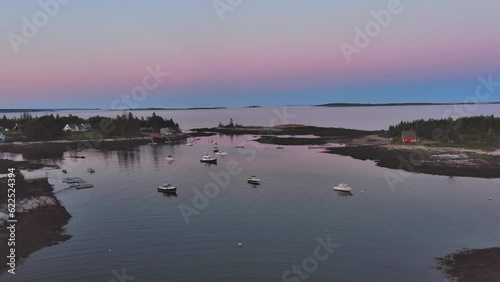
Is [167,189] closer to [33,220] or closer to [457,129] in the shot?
[33,220]

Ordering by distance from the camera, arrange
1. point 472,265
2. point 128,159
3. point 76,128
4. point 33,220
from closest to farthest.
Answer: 1. point 472,265
2. point 33,220
3. point 128,159
4. point 76,128

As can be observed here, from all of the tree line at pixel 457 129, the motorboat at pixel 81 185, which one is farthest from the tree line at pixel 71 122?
the tree line at pixel 457 129


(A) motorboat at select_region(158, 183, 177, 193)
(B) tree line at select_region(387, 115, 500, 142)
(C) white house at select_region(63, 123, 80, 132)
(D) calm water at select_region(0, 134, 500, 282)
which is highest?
(B) tree line at select_region(387, 115, 500, 142)

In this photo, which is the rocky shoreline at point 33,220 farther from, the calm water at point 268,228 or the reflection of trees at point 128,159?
the reflection of trees at point 128,159

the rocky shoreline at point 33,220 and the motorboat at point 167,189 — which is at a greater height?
the motorboat at point 167,189

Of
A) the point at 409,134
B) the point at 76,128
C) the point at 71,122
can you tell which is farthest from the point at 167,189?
the point at 71,122

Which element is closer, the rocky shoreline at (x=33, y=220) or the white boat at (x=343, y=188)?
the rocky shoreline at (x=33, y=220)

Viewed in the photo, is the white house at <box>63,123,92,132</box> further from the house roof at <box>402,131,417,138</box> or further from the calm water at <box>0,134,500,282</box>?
the house roof at <box>402,131,417,138</box>

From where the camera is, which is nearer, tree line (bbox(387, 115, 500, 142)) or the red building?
tree line (bbox(387, 115, 500, 142))

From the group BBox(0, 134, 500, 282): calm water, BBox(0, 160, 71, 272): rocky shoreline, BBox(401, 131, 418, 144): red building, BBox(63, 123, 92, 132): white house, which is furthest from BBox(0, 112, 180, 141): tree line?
BBox(401, 131, 418, 144): red building
